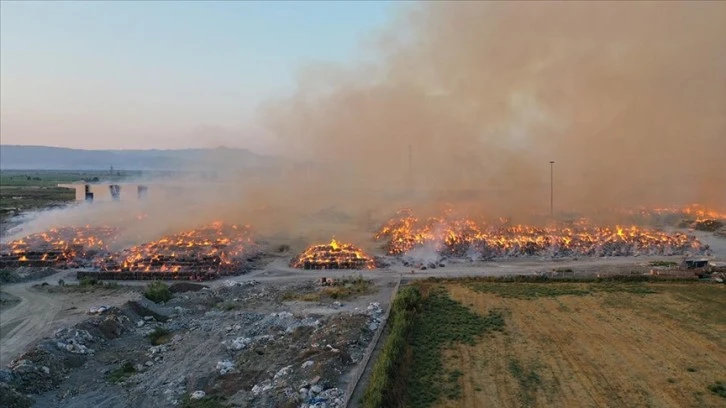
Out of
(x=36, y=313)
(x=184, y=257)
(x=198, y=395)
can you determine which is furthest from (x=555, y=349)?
(x=184, y=257)

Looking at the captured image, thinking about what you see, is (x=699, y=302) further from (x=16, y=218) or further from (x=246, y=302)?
(x=16, y=218)

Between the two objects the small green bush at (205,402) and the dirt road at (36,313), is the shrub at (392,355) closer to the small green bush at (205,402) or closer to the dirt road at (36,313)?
the small green bush at (205,402)

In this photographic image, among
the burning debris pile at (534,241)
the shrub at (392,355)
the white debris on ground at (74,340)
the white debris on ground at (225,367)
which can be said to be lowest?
the white debris on ground at (225,367)

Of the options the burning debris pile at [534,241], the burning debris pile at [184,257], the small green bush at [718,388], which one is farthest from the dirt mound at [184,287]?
the small green bush at [718,388]

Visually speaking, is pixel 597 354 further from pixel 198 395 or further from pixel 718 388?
pixel 198 395

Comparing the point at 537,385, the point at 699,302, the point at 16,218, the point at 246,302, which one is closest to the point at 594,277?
the point at 699,302

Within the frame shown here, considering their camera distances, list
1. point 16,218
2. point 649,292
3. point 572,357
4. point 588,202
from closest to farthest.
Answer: point 572,357 → point 649,292 → point 16,218 → point 588,202
